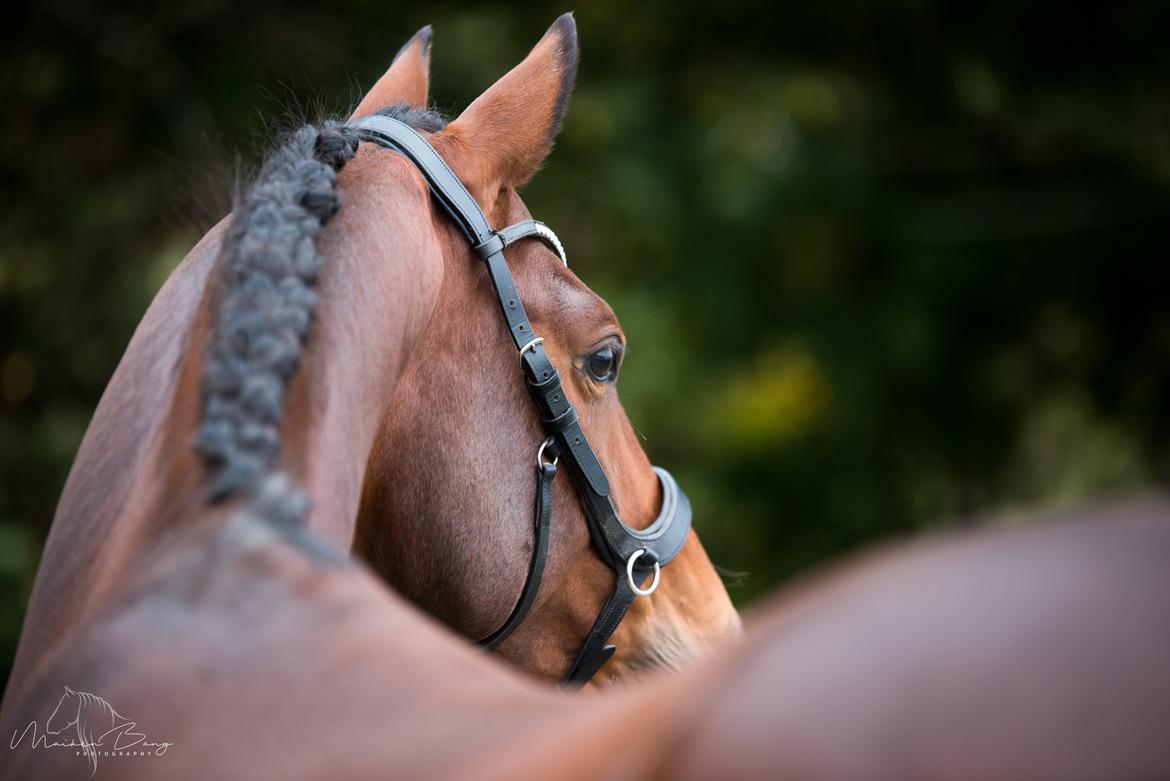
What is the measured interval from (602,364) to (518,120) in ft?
1.77

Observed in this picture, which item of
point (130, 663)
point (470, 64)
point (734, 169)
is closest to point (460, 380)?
point (130, 663)

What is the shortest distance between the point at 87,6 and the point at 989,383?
21.7 ft

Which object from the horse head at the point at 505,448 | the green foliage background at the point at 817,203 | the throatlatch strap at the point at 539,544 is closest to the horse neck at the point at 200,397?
the horse head at the point at 505,448

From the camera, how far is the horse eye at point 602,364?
7.01 feet

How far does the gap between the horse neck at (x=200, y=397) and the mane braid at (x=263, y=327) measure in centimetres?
4

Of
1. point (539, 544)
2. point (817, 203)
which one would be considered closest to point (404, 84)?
point (539, 544)

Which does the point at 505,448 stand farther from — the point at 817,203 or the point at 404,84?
the point at 817,203

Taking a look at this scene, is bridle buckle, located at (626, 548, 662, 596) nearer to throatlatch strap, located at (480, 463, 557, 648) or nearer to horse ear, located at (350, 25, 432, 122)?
throatlatch strap, located at (480, 463, 557, 648)

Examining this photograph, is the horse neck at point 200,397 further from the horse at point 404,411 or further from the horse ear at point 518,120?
the horse ear at point 518,120

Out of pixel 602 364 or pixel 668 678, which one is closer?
pixel 668 678

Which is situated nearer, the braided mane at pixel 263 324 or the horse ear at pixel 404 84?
the braided mane at pixel 263 324

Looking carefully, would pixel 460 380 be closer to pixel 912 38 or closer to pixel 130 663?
pixel 130 663

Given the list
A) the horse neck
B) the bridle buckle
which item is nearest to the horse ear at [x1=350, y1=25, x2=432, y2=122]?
the horse neck

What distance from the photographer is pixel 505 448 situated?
77.4 inches
